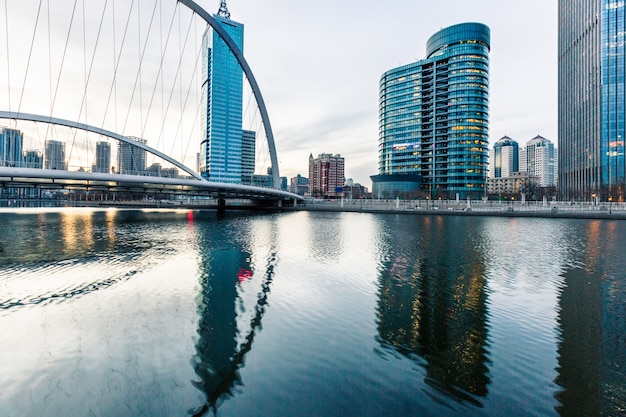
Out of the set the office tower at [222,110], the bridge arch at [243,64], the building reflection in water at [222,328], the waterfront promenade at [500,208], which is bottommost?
the building reflection in water at [222,328]

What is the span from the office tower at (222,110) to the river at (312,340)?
160 meters

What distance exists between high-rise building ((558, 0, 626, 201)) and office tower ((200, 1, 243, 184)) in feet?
480

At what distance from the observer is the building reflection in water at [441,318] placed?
5.33m

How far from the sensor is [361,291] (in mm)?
10398

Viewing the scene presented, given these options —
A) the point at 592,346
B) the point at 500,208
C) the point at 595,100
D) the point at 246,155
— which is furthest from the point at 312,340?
the point at 246,155

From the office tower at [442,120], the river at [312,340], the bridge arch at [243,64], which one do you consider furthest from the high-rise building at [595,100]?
the river at [312,340]

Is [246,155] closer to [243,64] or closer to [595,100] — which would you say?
[243,64]

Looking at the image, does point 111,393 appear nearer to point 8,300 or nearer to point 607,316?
point 8,300

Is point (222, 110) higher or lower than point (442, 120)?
higher

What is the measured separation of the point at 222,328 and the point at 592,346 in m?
7.91

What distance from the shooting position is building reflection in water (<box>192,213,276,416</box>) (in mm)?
5125

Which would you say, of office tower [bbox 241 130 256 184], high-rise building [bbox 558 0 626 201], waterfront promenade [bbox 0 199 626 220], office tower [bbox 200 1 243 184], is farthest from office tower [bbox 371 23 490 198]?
office tower [bbox 241 130 256 184]

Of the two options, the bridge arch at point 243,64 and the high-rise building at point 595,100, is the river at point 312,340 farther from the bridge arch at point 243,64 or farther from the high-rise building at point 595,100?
the high-rise building at point 595,100

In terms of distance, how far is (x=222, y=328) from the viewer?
24.2 ft
